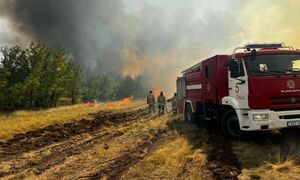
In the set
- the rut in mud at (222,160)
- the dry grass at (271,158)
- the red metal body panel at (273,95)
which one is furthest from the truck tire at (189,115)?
the red metal body panel at (273,95)

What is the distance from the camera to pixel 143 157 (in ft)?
32.2

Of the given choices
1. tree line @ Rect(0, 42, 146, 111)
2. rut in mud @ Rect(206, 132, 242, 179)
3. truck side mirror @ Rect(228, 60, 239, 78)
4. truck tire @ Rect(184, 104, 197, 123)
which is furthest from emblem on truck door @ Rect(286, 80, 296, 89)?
tree line @ Rect(0, 42, 146, 111)

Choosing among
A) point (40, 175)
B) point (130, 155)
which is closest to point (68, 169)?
point (40, 175)

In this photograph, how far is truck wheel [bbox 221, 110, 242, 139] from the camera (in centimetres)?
1112

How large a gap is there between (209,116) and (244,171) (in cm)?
596

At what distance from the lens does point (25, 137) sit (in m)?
16.4

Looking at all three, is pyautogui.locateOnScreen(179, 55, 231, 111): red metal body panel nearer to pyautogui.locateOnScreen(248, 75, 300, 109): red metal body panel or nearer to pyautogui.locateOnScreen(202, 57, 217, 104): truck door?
pyautogui.locateOnScreen(202, 57, 217, 104): truck door

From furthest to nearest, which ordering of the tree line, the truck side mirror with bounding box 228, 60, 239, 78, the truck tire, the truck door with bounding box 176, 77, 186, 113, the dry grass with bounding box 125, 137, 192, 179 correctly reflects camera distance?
the tree line < the truck door with bounding box 176, 77, 186, 113 < the truck tire < the truck side mirror with bounding box 228, 60, 239, 78 < the dry grass with bounding box 125, 137, 192, 179

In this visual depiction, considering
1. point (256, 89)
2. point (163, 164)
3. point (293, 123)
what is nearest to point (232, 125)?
point (256, 89)

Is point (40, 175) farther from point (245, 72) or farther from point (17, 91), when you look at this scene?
point (17, 91)

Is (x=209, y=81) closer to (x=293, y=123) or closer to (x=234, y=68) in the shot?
(x=234, y=68)

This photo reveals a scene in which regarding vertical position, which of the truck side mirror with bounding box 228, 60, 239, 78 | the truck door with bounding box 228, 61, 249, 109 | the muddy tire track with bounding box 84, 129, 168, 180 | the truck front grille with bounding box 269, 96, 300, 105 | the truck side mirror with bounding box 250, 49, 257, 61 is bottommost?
the muddy tire track with bounding box 84, 129, 168, 180

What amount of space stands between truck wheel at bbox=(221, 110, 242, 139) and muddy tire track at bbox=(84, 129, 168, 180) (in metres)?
2.47

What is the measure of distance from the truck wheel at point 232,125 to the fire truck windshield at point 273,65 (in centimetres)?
171
